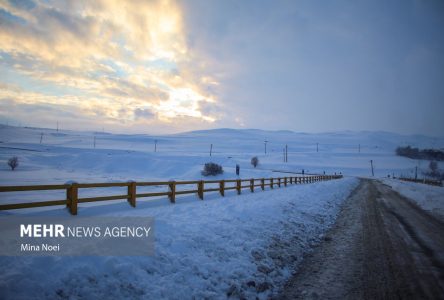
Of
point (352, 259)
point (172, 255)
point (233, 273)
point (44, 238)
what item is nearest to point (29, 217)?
point (44, 238)

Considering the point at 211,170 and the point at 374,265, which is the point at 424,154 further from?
the point at 374,265

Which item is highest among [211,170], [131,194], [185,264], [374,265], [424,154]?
[424,154]

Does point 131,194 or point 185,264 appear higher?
point 131,194

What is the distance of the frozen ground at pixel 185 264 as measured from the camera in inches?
192

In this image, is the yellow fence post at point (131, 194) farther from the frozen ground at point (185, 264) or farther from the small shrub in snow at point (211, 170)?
the small shrub in snow at point (211, 170)

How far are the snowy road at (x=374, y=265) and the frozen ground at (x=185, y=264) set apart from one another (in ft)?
2.17

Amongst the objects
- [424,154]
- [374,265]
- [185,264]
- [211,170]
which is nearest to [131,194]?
[185,264]

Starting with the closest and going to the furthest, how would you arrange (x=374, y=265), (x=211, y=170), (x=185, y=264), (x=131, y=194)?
(x=185, y=264), (x=374, y=265), (x=131, y=194), (x=211, y=170)

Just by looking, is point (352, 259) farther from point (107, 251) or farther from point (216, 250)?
point (107, 251)

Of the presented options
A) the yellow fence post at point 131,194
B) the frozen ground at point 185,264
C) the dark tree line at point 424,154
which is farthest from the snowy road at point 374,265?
the dark tree line at point 424,154

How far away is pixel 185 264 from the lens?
21.2 ft

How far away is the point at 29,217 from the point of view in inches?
299

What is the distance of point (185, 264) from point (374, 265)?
17.0ft

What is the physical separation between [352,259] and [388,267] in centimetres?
93
